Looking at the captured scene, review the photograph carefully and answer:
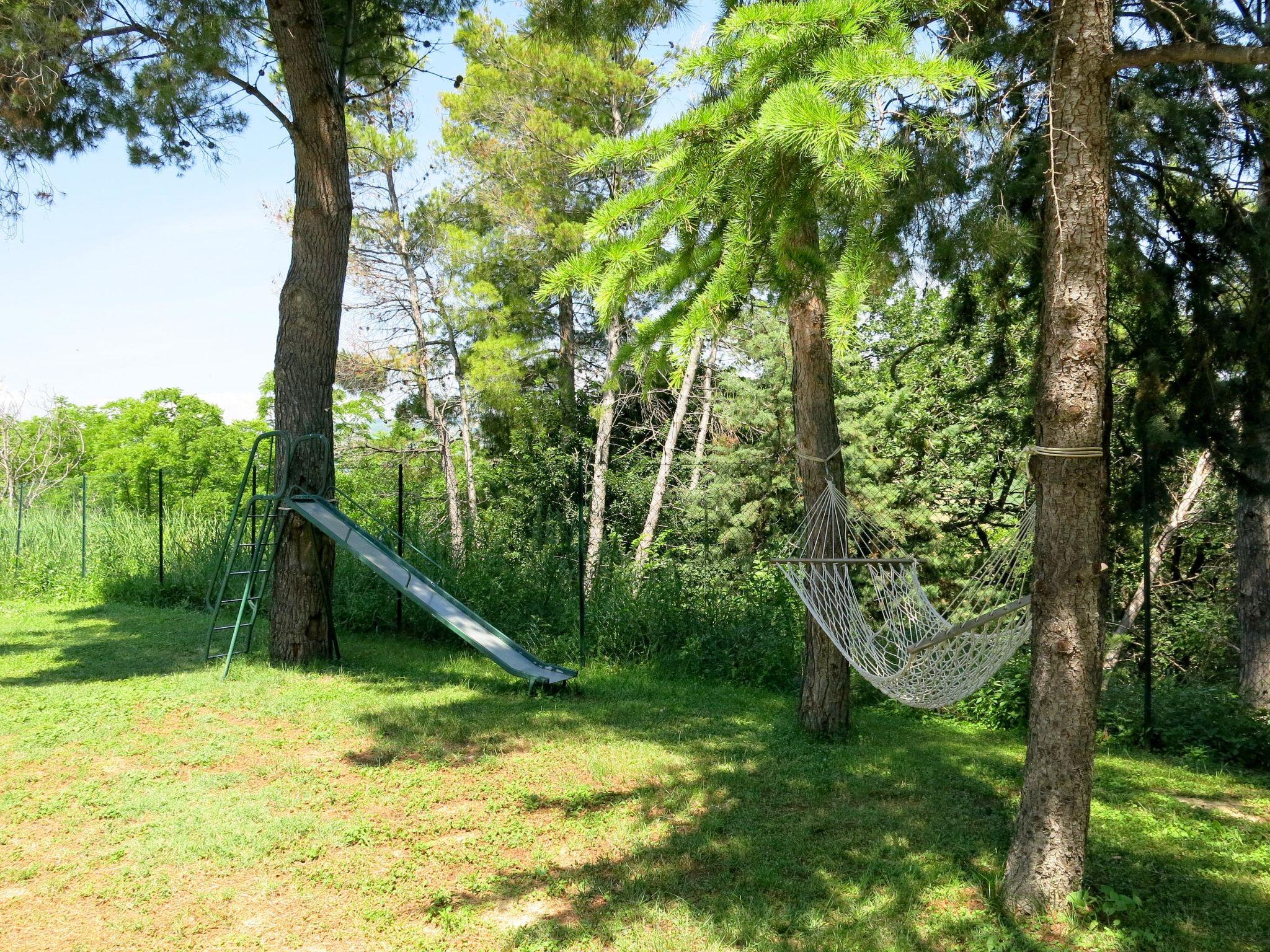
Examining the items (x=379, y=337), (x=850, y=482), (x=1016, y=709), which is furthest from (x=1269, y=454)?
(x=379, y=337)

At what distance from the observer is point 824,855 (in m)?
3.27

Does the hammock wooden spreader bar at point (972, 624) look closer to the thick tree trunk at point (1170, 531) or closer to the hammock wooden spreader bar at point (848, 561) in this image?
the hammock wooden spreader bar at point (848, 561)

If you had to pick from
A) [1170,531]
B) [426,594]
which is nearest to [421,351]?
[426,594]

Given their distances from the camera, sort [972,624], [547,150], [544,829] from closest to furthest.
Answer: [972,624]
[544,829]
[547,150]

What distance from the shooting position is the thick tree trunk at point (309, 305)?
625 cm

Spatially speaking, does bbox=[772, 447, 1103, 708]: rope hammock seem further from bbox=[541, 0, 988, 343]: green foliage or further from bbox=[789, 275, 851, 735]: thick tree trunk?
bbox=[541, 0, 988, 343]: green foliage

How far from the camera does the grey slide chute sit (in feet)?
18.7

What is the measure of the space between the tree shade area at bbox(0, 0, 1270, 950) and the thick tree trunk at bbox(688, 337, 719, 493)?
542 millimetres

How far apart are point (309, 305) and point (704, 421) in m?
8.00

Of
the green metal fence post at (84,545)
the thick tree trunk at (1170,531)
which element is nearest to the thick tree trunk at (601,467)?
the green metal fence post at (84,545)

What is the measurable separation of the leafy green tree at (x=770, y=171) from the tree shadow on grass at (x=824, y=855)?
1735 millimetres

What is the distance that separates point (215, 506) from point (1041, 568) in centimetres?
1802

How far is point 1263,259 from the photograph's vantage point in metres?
4.28

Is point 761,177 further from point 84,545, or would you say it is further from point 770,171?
point 84,545
